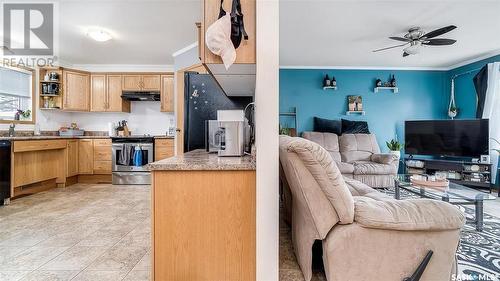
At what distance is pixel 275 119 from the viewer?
126 cm

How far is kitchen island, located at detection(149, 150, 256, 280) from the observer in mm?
1289

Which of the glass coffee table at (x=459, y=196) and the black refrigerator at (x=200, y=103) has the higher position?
the black refrigerator at (x=200, y=103)

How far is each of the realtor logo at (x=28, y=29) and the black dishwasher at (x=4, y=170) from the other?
5.24ft

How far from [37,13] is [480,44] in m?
6.51

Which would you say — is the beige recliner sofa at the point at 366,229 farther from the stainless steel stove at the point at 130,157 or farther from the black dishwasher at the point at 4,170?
the stainless steel stove at the point at 130,157

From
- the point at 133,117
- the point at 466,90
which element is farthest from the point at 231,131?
the point at 466,90

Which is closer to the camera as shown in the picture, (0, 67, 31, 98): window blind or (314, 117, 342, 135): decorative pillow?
(0, 67, 31, 98): window blind

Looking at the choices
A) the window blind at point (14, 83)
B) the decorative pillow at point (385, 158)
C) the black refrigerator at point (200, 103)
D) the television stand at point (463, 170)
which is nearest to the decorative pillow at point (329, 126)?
the decorative pillow at point (385, 158)

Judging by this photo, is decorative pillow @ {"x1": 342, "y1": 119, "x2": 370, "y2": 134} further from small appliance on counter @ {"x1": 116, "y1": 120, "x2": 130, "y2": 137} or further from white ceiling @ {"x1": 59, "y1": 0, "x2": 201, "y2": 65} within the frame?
small appliance on counter @ {"x1": 116, "y1": 120, "x2": 130, "y2": 137}

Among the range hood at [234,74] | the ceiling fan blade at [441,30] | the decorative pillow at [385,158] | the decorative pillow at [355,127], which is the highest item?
the ceiling fan blade at [441,30]

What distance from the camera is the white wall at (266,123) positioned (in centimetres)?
125

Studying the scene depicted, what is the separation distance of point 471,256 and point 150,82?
214 inches

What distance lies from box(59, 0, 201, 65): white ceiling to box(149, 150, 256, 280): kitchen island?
2.35 m

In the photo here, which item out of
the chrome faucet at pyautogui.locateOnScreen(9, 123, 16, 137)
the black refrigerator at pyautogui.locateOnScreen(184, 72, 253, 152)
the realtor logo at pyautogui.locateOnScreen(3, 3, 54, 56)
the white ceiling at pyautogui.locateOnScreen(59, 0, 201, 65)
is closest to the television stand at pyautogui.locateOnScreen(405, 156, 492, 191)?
the black refrigerator at pyautogui.locateOnScreen(184, 72, 253, 152)
